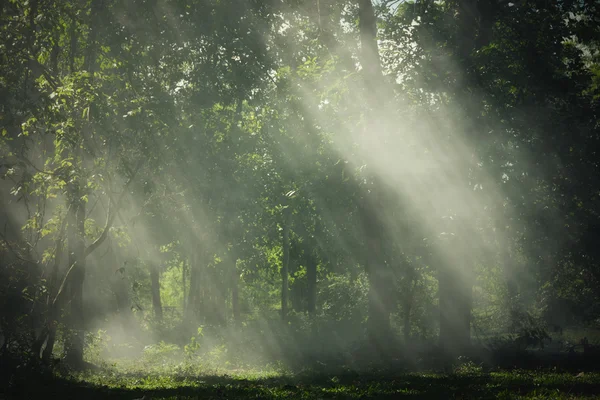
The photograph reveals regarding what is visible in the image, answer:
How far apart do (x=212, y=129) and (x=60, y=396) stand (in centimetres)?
1530

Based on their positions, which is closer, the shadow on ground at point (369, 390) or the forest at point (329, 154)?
the shadow on ground at point (369, 390)

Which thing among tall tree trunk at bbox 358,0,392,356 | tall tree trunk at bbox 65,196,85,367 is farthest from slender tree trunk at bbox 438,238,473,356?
tall tree trunk at bbox 65,196,85,367

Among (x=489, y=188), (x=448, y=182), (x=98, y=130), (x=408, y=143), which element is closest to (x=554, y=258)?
(x=489, y=188)

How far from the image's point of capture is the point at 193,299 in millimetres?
37281

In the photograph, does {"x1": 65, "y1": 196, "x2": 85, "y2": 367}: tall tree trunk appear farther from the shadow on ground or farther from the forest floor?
the shadow on ground

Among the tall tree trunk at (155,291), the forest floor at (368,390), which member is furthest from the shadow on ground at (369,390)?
the tall tree trunk at (155,291)

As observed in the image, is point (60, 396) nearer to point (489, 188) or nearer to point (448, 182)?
point (448, 182)

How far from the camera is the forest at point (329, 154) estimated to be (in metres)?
12.9

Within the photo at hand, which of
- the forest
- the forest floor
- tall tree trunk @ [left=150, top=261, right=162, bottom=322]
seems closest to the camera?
the forest floor

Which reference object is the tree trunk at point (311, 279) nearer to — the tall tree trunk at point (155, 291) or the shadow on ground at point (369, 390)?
the tall tree trunk at point (155, 291)

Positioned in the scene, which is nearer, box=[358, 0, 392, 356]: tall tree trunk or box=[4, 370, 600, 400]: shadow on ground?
box=[4, 370, 600, 400]: shadow on ground

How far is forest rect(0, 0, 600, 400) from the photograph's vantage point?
12.9 meters

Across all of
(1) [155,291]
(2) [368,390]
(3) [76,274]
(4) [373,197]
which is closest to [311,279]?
(1) [155,291]

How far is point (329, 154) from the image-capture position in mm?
21672
